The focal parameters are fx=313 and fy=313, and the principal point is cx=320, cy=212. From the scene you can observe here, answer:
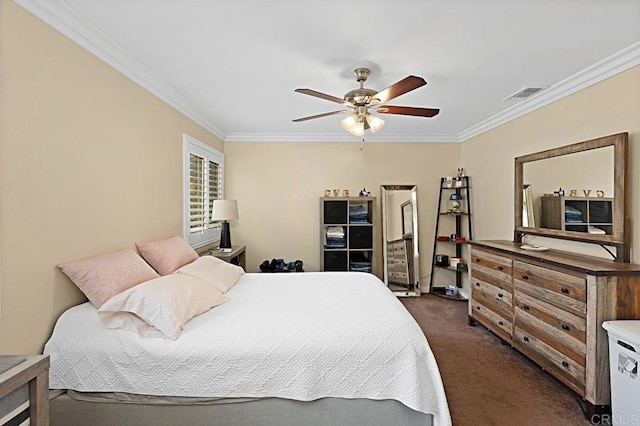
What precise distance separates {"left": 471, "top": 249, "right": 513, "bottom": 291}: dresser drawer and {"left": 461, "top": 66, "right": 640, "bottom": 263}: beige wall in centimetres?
52

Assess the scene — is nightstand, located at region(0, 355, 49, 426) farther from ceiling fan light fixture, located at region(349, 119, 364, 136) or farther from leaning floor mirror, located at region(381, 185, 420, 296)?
leaning floor mirror, located at region(381, 185, 420, 296)

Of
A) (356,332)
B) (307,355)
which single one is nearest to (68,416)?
(307,355)

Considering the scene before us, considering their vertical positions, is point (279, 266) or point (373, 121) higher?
point (373, 121)

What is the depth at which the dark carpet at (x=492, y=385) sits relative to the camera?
2.10 meters

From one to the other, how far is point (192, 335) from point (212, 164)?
3.06 m

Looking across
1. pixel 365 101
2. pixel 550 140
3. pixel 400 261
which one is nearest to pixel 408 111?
pixel 365 101

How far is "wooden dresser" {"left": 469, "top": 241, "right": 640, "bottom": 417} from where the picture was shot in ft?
6.62

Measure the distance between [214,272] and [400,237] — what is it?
3.13m

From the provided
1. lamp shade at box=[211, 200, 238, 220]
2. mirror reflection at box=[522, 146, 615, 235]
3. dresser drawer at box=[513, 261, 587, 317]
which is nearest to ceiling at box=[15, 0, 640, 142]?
mirror reflection at box=[522, 146, 615, 235]

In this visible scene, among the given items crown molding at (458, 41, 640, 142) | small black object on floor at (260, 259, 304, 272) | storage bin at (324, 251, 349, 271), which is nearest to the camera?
crown molding at (458, 41, 640, 142)

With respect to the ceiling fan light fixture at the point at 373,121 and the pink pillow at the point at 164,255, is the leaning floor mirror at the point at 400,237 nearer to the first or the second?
the ceiling fan light fixture at the point at 373,121

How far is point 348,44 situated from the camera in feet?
6.99

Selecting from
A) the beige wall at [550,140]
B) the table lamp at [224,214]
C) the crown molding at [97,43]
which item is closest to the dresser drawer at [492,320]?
the beige wall at [550,140]

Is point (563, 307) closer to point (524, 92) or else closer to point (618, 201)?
point (618, 201)
